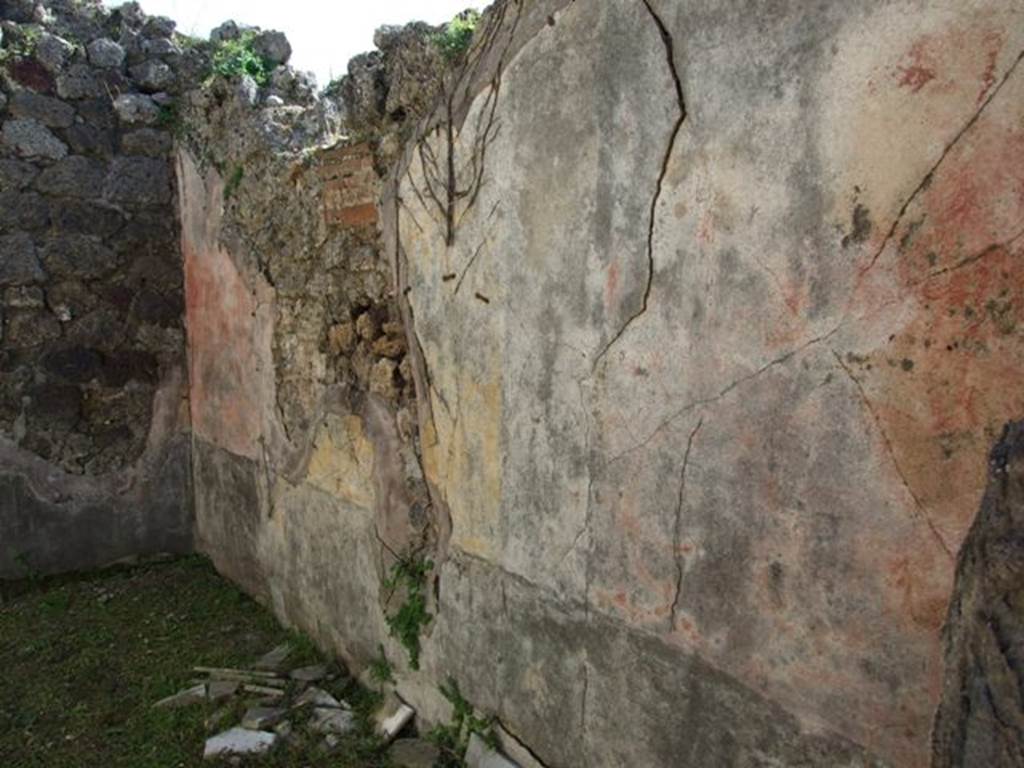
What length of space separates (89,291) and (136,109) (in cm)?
96

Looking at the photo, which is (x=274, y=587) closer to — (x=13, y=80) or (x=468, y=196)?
(x=468, y=196)

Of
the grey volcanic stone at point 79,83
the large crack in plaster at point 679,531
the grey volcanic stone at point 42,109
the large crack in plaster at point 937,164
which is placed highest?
the grey volcanic stone at point 79,83

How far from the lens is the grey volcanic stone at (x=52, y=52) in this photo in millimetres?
3965

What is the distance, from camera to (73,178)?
13.4 ft

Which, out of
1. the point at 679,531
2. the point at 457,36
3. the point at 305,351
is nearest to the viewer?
the point at 679,531

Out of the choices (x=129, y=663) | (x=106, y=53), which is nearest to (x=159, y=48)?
(x=106, y=53)

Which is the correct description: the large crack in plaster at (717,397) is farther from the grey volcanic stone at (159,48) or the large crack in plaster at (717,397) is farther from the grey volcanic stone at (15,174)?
the grey volcanic stone at (159,48)

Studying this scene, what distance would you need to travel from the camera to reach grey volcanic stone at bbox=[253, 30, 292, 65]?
13.2 feet

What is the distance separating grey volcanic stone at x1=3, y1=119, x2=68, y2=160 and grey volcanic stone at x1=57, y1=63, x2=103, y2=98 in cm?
21

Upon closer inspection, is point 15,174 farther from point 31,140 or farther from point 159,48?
point 159,48

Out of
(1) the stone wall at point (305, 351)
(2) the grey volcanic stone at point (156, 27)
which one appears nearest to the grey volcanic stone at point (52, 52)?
(2) the grey volcanic stone at point (156, 27)

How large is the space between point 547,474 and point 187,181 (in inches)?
121

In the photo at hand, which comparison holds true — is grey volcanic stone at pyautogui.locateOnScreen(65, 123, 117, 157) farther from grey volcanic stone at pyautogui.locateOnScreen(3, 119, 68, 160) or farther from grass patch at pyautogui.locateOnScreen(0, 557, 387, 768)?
grass patch at pyautogui.locateOnScreen(0, 557, 387, 768)

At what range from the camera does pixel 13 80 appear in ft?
12.9
